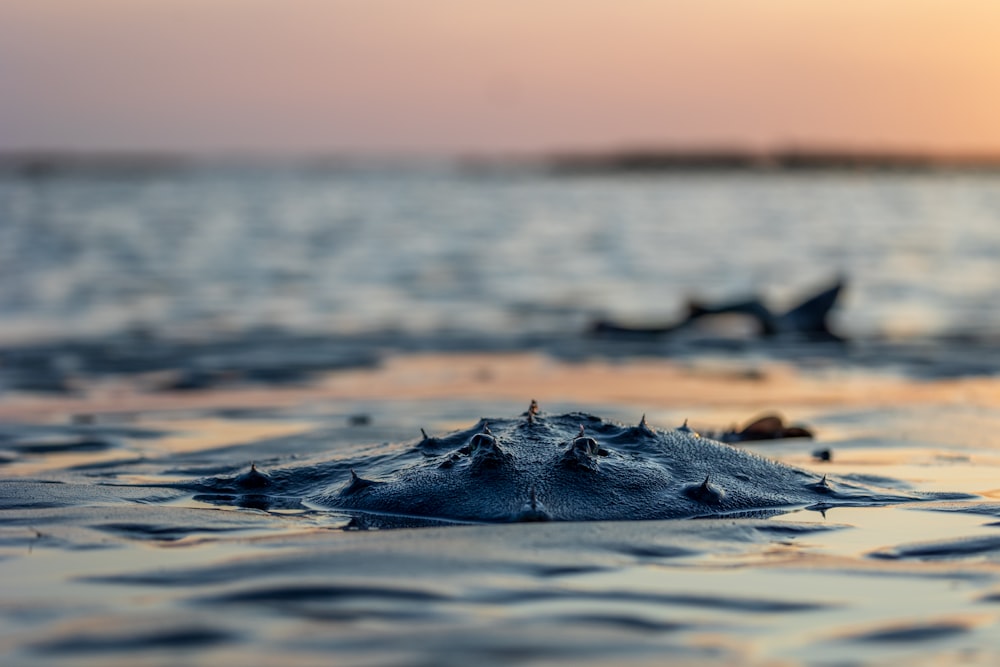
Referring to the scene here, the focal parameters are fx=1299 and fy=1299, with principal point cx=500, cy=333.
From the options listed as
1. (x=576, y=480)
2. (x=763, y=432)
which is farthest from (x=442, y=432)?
(x=576, y=480)

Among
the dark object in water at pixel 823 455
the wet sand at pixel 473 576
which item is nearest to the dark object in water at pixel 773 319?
the wet sand at pixel 473 576

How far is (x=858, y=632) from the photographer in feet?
14.1

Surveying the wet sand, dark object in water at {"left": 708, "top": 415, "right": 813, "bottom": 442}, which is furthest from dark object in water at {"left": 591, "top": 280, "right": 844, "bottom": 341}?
the wet sand

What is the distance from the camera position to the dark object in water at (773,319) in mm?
16125

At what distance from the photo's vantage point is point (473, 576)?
489 centimetres

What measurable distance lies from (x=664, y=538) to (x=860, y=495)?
1.73 metres

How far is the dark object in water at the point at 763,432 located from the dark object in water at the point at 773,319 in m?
6.95

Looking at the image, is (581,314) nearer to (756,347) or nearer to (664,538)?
(756,347)

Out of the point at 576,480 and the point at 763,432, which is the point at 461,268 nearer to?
the point at 763,432

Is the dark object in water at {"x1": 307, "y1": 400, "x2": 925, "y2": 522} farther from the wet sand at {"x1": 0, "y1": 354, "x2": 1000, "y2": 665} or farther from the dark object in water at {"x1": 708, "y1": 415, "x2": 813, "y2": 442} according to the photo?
the dark object in water at {"x1": 708, "y1": 415, "x2": 813, "y2": 442}

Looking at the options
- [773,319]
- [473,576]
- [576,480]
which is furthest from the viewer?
[773,319]

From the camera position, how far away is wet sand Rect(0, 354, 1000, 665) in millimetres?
4090

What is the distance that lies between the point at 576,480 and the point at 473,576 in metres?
1.30

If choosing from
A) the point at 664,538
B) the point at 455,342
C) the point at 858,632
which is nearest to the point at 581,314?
the point at 455,342
